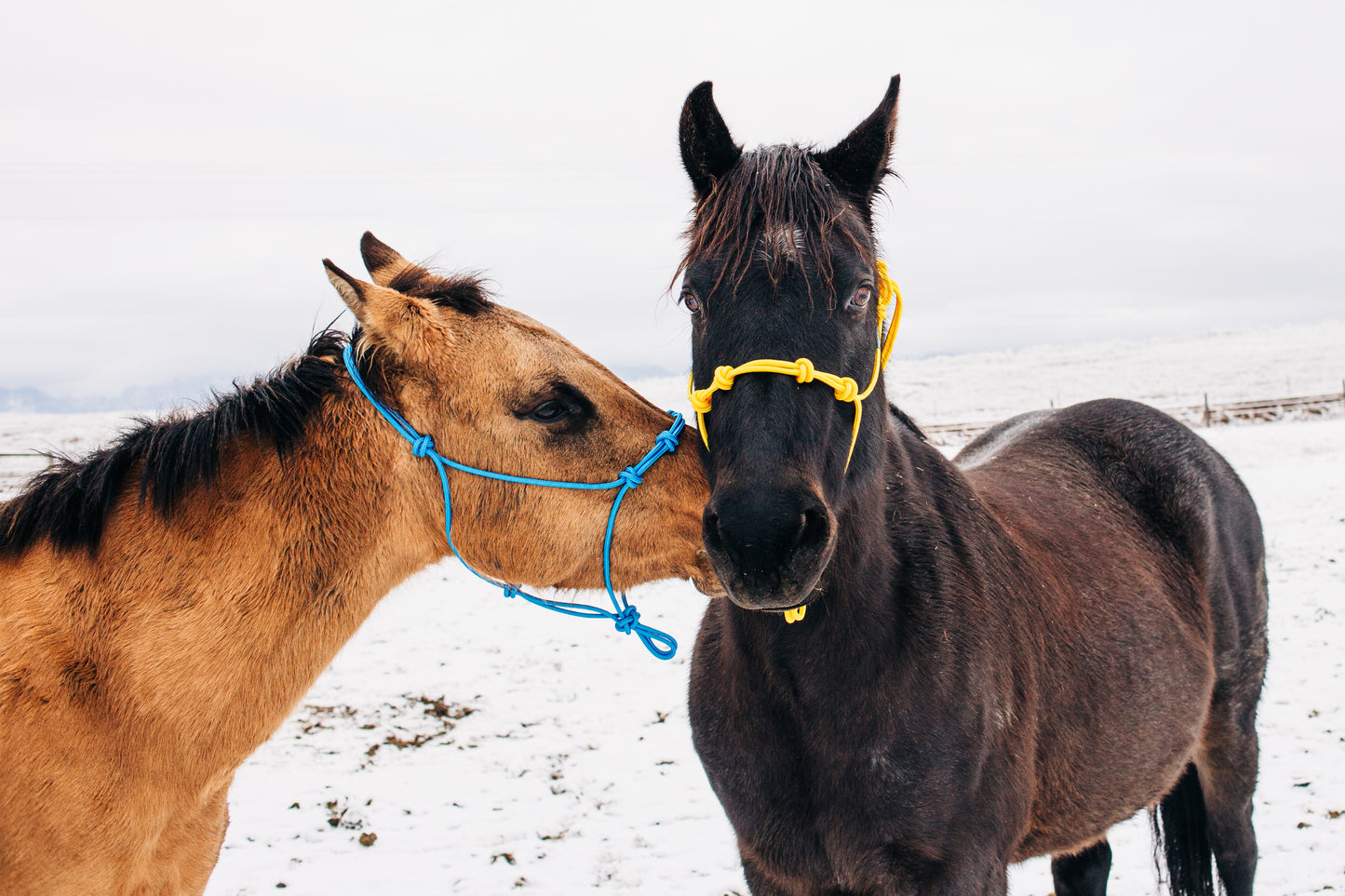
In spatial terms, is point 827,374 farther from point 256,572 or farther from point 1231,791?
point 1231,791

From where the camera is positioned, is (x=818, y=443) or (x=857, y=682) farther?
(x=857, y=682)

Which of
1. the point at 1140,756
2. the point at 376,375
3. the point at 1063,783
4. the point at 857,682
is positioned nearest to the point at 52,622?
the point at 376,375

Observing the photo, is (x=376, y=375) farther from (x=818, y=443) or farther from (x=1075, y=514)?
(x=1075, y=514)

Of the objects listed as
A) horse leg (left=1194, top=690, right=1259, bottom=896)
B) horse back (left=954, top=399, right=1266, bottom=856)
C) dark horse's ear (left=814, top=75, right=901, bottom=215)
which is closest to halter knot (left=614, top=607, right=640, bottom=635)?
horse back (left=954, top=399, right=1266, bottom=856)

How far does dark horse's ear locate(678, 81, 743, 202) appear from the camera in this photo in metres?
2.74

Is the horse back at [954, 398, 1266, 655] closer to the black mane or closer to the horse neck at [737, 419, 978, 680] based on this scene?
the horse neck at [737, 419, 978, 680]

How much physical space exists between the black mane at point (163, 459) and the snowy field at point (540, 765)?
3.36 feet

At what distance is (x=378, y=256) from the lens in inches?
128

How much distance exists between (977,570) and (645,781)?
415 centimetres

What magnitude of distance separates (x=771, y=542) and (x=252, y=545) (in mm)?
1487

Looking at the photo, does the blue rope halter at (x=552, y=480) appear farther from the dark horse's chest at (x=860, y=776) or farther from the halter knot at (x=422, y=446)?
the dark horse's chest at (x=860, y=776)

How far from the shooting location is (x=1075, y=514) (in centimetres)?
401

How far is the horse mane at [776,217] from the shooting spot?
2457mm

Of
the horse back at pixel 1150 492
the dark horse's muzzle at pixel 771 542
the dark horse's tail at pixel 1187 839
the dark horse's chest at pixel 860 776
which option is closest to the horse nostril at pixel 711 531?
the dark horse's muzzle at pixel 771 542
